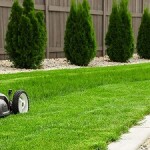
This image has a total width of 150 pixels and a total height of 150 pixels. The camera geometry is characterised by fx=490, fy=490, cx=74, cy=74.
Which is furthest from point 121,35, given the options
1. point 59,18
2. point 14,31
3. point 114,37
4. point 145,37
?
point 14,31

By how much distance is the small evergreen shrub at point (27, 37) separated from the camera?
45.6 feet

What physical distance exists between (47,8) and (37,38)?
9.90 ft

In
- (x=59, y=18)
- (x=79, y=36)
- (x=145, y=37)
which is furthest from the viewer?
(x=145, y=37)

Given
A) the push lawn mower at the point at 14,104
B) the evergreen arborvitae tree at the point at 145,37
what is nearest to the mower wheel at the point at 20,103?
the push lawn mower at the point at 14,104

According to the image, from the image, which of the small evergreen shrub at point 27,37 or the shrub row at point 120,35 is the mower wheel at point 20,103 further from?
the shrub row at point 120,35

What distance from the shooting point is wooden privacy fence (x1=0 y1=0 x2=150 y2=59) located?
15.2 metres

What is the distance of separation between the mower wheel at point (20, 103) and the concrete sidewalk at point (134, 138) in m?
1.69

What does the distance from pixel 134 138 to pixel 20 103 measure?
2062mm

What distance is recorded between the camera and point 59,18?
1766 cm

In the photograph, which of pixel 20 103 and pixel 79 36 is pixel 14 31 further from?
pixel 20 103

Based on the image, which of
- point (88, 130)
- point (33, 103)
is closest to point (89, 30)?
point (33, 103)

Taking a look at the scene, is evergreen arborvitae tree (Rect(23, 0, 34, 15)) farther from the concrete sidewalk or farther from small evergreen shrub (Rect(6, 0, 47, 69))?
the concrete sidewalk

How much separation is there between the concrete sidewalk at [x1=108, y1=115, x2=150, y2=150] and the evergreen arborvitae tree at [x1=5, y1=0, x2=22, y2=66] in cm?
816

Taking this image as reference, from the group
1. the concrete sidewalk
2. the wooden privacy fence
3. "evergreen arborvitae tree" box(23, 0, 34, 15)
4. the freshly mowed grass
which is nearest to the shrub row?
the wooden privacy fence
